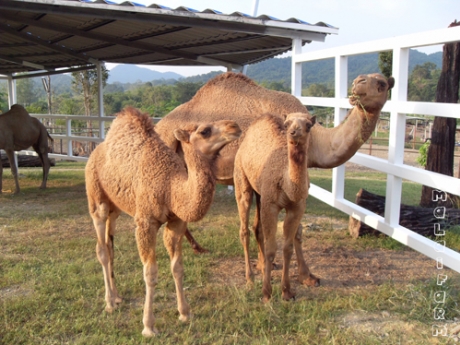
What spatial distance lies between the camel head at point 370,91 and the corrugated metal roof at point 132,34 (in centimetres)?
302

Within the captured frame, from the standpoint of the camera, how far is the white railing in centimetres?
417

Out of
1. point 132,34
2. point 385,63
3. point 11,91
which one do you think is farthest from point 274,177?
point 385,63

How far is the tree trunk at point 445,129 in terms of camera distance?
768cm

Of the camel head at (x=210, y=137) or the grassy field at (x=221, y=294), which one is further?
the grassy field at (x=221, y=294)

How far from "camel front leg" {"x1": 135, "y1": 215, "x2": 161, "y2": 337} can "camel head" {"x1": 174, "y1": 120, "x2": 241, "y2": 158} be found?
816 mm

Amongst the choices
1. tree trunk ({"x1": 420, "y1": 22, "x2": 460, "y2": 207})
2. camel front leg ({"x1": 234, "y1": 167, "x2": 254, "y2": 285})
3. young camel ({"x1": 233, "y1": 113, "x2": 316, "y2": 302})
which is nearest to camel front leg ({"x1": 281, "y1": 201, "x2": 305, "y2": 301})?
young camel ({"x1": 233, "y1": 113, "x2": 316, "y2": 302})

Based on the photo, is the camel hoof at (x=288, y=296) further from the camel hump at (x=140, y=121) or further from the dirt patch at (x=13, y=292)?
the dirt patch at (x=13, y=292)

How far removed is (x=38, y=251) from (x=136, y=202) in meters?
2.91

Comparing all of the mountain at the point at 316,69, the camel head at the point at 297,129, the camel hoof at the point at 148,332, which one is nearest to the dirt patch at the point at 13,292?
the camel hoof at the point at 148,332

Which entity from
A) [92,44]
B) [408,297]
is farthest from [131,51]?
[408,297]

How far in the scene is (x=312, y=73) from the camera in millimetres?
135000

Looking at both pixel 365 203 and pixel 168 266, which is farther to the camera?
pixel 365 203

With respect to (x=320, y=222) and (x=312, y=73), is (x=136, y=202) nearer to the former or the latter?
(x=320, y=222)

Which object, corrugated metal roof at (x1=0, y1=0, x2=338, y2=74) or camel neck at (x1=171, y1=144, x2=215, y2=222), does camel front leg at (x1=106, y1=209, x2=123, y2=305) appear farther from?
corrugated metal roof at (x1=0, y1=0, x2=338, y2=74)
